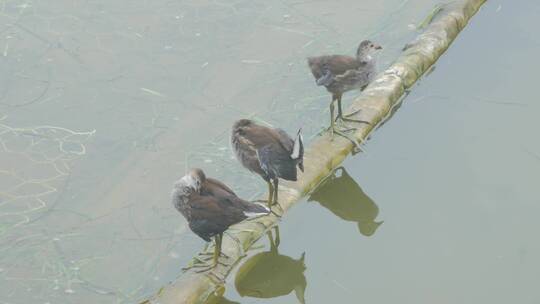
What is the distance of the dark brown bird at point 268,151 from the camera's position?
23.9ft

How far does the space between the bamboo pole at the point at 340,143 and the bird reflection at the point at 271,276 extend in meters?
0.13

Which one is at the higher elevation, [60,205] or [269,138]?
[269,138]

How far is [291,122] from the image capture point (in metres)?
9.04

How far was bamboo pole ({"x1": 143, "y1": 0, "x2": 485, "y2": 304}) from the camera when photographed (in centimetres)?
680

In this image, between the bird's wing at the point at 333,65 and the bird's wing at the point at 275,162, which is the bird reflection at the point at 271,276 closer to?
the bird's wing at the point at 275,162

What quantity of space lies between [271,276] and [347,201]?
1.22m

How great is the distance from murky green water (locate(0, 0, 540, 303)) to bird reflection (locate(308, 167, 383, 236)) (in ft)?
0.05

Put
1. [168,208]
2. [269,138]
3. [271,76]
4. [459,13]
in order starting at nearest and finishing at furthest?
[269,138]
[168,208]
[271,76]
[459,13]

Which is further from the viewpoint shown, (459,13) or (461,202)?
(459,13)

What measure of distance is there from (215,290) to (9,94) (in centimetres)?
367

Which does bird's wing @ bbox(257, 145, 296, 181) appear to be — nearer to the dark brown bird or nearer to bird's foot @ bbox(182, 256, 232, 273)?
the dark brown bird

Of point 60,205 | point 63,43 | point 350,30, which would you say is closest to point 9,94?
point 63,43

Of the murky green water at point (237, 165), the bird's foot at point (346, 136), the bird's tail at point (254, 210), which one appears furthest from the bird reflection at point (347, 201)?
the bird's tail at point (254, 210)

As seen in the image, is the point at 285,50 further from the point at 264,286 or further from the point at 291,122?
the point at 264,286
